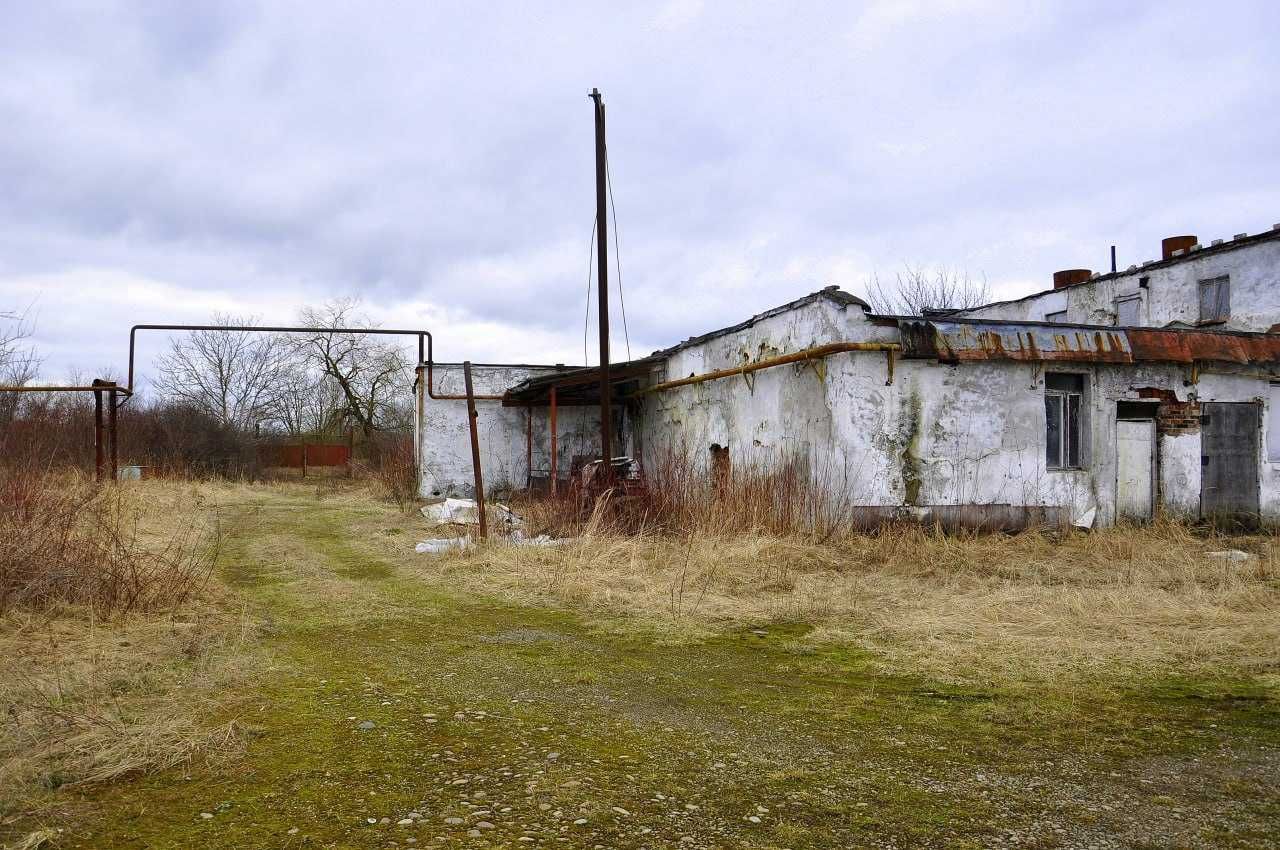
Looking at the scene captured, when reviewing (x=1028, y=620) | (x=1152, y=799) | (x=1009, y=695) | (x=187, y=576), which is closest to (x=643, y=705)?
(x=1009, y=695)

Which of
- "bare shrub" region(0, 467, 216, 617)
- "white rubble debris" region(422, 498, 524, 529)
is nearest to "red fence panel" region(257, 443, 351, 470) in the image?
"white rubble debris" region(422, 498, 524, 529)

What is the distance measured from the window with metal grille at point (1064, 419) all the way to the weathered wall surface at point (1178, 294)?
245 inches

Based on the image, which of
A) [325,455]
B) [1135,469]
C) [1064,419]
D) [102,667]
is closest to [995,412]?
[1064,419]

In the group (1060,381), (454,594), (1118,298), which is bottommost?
(454,594)

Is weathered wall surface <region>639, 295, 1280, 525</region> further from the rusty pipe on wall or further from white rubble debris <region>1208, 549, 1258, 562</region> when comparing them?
→ the rusty pipe on wall

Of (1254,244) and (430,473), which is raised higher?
(1254,244)

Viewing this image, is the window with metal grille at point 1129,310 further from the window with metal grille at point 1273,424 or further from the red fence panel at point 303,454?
the red fence panel at point 303,454

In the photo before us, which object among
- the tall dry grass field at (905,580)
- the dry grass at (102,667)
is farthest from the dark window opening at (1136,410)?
the dry grass at (102,667)

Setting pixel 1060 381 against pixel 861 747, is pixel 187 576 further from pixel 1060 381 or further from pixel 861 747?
pixel 1060 381

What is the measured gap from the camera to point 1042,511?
Result: 1221 centimetres

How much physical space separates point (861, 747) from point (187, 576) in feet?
18.5

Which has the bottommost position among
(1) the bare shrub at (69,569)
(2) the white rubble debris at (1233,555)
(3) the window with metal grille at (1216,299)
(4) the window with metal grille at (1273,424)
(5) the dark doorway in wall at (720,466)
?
(2) the white rubble debris at (1233,555)

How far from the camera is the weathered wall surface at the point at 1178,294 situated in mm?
17484

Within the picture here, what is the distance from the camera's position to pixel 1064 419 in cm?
1268
